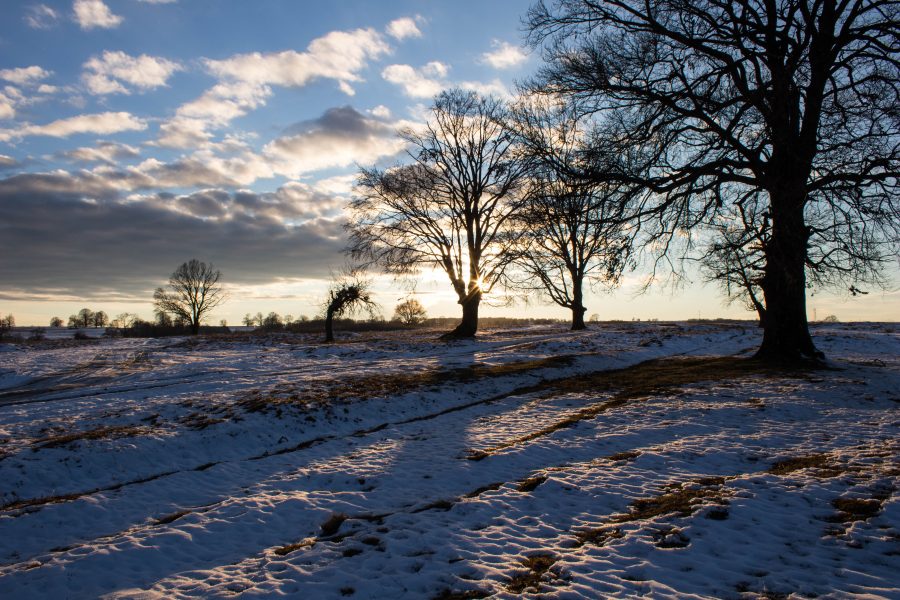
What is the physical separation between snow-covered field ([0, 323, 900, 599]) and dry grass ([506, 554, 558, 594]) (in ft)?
0.10

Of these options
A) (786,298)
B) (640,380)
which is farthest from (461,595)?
(786,298)

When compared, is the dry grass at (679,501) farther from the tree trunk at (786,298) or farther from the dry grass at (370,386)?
the tree trunk at (786,298)

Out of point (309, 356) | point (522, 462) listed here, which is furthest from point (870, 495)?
point (309, 356)

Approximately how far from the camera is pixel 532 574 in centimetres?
516

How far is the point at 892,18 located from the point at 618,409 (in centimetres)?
1305

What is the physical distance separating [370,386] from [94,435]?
727 centimetres

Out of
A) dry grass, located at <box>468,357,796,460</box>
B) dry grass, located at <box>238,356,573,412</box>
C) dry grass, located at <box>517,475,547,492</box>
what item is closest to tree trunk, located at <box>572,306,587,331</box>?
dry grass, located at <box>468,357,796,460</box>

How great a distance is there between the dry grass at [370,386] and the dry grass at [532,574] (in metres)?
9.03

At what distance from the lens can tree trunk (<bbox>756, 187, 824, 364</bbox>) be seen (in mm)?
14234

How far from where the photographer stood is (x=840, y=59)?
14.9 m

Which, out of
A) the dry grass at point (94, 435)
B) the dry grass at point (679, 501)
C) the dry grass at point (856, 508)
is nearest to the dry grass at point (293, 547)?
the dry grass at point (679, 501)

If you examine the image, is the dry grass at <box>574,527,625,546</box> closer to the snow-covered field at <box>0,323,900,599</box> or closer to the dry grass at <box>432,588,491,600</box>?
the snow-covered field at <box>0,323,900,599</box>

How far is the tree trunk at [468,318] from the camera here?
33906 mm

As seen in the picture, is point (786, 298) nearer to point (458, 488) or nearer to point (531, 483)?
point (531, 483)
